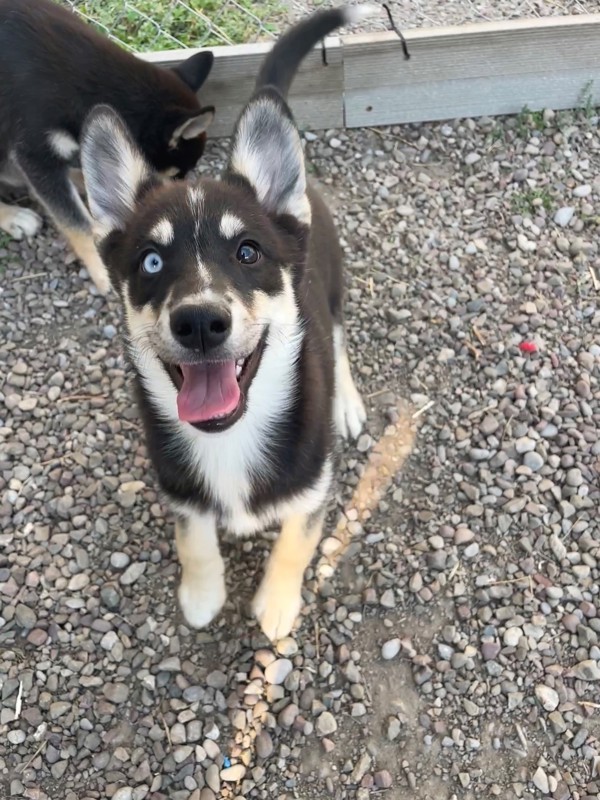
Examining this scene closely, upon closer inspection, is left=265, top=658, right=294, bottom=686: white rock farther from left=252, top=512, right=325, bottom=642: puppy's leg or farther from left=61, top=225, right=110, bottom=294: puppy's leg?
left=61, top=225, right=110, bottom=294: puppy's leg

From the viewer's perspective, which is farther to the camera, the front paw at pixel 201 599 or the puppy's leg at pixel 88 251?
the puppy's leg at pixel 88 251

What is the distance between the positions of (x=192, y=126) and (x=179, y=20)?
1.32 meters

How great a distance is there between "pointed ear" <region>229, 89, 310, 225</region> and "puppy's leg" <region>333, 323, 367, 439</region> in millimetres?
867

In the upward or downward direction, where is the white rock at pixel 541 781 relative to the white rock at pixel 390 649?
downward

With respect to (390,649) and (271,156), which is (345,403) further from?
(271,156)

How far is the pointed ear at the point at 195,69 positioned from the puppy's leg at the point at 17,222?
1056mm

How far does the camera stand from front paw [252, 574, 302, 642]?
2607 millimetres

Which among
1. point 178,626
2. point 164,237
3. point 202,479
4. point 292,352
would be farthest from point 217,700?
point 164,237

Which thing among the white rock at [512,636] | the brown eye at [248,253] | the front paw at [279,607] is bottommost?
the white rock at [512,636]

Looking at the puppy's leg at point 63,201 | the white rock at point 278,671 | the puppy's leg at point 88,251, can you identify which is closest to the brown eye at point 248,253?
the white rock at point 278,671

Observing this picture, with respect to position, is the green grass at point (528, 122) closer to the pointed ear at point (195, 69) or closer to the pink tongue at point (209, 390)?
the pointed ear at point (195, 69)

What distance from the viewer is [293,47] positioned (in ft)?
9.56

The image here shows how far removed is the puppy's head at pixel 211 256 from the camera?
1.88 metres

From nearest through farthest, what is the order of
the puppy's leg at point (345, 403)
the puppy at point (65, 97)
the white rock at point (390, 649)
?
1. the white rock at point (390, 649)
2. the puppy's leg at point (345, 403)
3. the puppy at point (65, 97)
